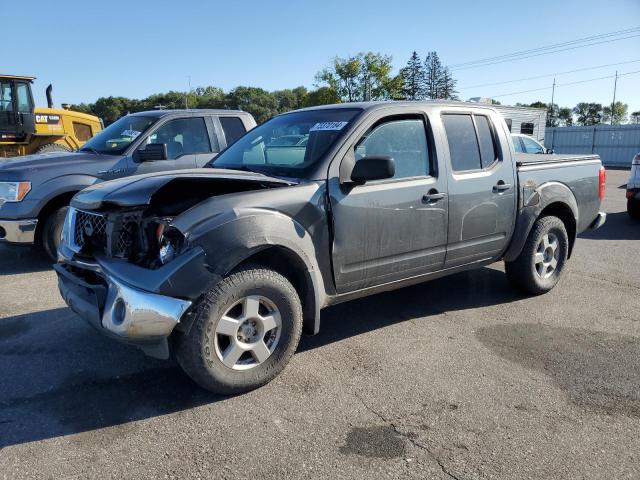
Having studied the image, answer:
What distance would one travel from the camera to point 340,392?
3309 mm

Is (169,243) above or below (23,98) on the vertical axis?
below

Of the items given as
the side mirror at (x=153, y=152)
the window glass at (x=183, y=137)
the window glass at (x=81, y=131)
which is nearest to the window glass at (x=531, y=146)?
the window glass at (x=183, y=137)

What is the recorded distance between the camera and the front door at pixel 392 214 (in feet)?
11.9

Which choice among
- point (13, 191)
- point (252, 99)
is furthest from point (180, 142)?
point (252, 99)

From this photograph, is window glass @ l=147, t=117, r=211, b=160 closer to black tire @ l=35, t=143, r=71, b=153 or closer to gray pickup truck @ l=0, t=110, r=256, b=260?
gray pickup truck @ l=0, t=110, r=256, b=260

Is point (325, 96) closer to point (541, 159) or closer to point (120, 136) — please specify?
point (120, 136)

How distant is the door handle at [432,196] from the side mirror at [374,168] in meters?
0.64

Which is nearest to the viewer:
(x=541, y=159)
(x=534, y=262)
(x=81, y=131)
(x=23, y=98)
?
(x=534, y=262)

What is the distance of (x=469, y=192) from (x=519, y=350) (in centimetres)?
133

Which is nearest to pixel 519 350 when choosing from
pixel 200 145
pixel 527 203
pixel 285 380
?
pixel 527 203

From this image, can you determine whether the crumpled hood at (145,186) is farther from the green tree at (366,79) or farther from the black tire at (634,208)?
the green tree at (366,79)

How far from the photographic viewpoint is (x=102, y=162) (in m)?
6.43

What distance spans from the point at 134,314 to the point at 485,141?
11.0 feet

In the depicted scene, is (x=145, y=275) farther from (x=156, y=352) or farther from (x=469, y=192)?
(x=469, y=192)
